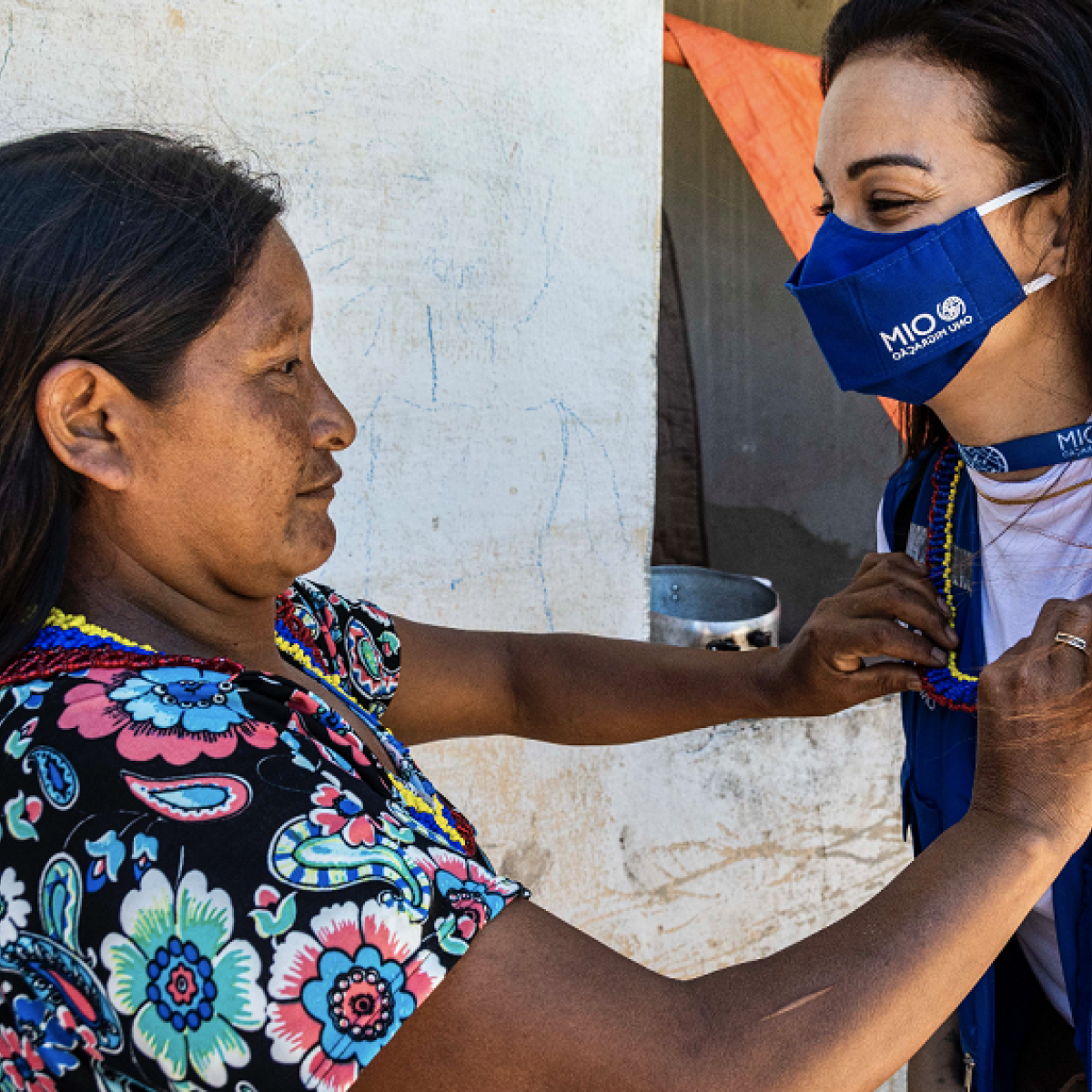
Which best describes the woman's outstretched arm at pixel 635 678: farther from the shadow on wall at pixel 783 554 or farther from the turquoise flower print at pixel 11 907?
the shadow on wall at pixel 783 554

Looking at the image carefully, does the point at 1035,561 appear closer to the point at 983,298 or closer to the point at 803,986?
the point at 983,298

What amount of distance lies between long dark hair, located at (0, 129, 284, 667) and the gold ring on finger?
0.95 m

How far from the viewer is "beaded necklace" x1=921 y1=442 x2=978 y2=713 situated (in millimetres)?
1584

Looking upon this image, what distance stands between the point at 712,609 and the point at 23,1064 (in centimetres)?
254

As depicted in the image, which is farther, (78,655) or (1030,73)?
(1030,73)

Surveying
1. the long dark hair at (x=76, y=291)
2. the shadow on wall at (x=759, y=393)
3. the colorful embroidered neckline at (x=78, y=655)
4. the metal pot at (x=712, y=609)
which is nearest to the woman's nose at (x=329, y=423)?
the long dark hair at (x=76, y=291)

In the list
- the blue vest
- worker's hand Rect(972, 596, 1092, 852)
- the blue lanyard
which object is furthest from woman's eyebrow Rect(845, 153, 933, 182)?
worker's hand Rect(972, 596, 1092, 852)

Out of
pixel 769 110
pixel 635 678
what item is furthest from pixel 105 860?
pixel 769 110

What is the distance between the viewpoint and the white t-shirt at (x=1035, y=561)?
5.04 feet

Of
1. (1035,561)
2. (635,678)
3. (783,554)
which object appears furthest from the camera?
(783,554)

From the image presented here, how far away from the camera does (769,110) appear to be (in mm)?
2812

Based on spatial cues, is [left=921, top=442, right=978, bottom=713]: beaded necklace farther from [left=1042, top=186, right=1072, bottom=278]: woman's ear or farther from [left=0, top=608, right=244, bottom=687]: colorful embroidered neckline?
[left=0, top=608, right=244, bottom=687]: colorful embroidered neckline

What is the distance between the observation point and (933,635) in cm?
162

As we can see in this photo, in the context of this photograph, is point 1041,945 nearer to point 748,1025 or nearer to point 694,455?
point 748,1025
